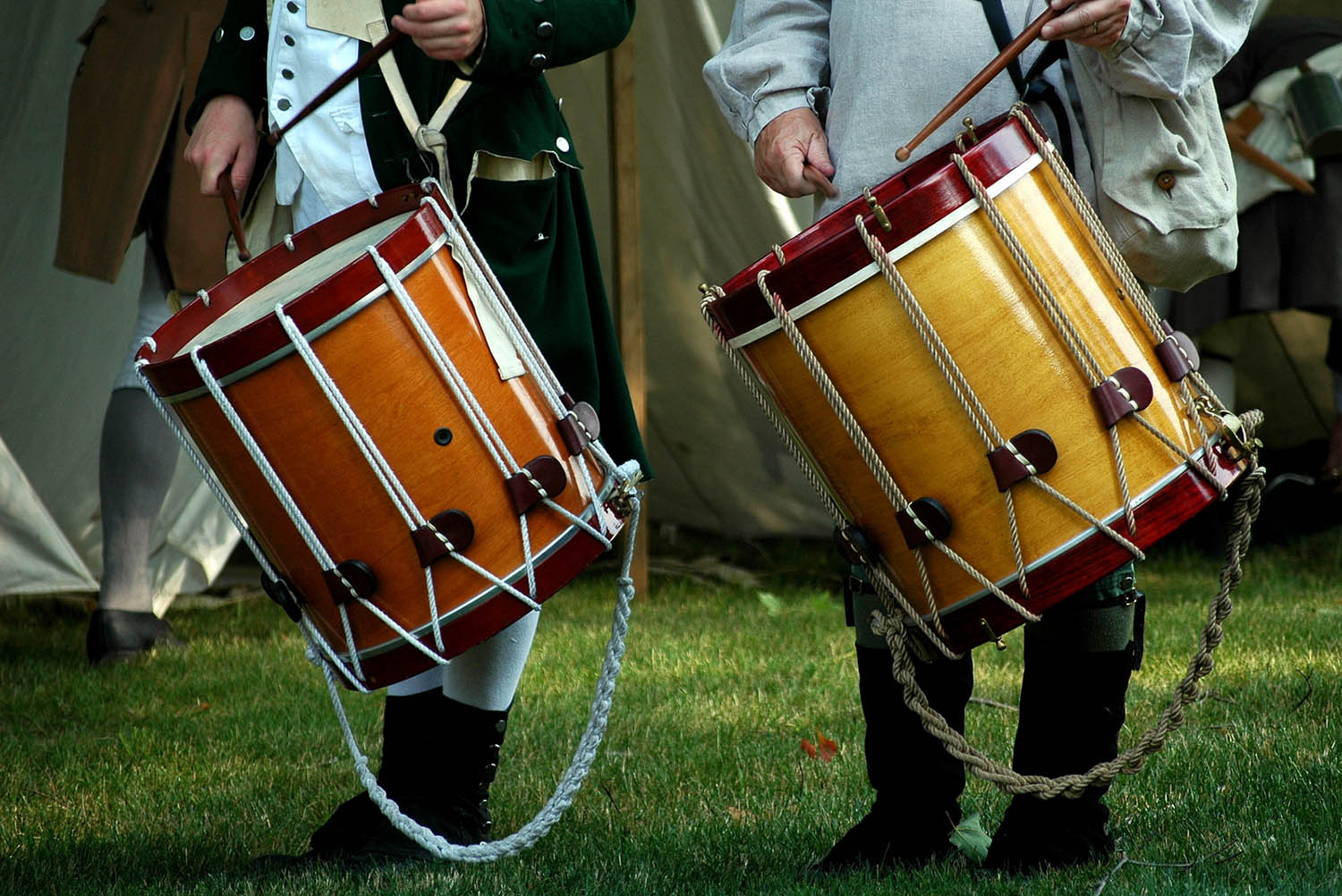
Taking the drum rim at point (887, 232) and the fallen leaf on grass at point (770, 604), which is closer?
the drum rim at point (887, 232)

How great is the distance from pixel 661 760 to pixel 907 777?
706mm

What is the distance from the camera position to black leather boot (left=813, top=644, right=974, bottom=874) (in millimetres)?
1736

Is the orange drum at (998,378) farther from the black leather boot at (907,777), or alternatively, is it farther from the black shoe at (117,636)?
the black shoe at (117,636)

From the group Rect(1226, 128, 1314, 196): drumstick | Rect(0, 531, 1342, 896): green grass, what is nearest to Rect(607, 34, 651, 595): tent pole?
Rect(0, 531, 1342, 896): green grass

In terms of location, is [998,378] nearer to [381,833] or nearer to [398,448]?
A: [398,448]

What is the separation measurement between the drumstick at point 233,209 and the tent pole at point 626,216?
1.92 meters

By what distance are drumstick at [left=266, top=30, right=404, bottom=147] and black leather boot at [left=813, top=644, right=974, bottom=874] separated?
87 cm

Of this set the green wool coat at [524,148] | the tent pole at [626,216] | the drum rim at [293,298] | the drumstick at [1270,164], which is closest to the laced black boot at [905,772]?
the green wool coat at [524,148]

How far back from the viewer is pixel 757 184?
4.06m

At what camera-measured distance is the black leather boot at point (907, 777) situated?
1736 mm

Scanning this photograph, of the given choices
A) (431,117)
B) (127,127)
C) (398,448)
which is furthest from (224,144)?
(127,127)

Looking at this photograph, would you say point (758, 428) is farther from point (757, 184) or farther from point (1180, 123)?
point (1180, 123)

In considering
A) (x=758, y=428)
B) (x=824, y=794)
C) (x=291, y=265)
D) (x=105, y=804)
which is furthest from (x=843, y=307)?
(x=758, y=428)

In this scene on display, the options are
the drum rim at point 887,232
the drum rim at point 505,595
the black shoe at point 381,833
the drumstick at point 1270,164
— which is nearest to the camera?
the drum rim at point 887,232
